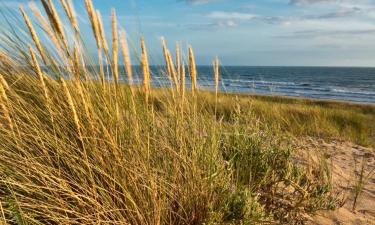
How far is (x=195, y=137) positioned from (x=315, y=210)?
1.15 meters

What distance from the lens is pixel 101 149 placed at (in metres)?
1.96

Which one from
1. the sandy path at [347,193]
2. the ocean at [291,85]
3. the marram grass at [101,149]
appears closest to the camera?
the marram grass at [101,149]

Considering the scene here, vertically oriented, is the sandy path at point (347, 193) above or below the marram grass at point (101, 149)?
below

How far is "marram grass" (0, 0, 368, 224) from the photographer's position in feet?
6.31

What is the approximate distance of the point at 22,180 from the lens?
6.65 ft

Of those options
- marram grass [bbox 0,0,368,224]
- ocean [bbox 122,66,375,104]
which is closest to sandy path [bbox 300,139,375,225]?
marram grass [bbox 0,0,368,224]

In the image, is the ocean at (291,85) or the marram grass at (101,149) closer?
the marram grass at (101,149)

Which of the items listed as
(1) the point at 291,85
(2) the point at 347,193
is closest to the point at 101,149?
(2) the point at 347,193

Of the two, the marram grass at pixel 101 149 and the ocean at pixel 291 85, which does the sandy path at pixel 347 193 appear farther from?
the ocean at pixel 291 85

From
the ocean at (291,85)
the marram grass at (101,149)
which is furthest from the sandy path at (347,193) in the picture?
the ocean at (291,85)

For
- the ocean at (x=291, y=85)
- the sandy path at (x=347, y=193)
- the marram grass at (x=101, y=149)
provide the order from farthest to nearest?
the ocean at (x=291, y=85), the sandy path at (x=347, y=193), the marram grass at (x=101, y=149)

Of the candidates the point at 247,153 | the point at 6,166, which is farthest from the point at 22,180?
the point at 247,153

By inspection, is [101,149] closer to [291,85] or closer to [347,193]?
[347,193]

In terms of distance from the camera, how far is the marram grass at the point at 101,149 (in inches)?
75.8
